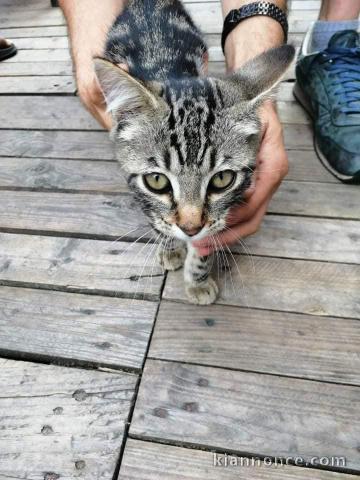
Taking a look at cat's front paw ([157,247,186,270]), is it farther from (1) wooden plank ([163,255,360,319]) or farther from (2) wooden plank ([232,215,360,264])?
(2) wooden plank ([232,215,360,264])

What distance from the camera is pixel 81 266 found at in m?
1.39

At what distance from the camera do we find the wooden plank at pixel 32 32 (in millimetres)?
2676

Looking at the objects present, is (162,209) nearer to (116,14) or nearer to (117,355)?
(117,355)

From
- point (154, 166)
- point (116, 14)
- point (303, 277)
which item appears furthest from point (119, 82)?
point (116, 14)

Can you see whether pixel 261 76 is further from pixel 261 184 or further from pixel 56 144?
pixel 56 144

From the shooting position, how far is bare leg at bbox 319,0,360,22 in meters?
1.92

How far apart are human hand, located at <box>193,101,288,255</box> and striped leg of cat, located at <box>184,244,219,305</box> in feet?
0.26

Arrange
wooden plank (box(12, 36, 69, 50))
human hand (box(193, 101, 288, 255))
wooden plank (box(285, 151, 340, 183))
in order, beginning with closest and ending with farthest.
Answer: human hand (box(193, 101, 288, 255)), wooden plank (box(285, 151, 340, 183)), wooden plank (box(12, 36, 69, 50))

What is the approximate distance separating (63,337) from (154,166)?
0.59 metres

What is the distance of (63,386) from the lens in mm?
1092

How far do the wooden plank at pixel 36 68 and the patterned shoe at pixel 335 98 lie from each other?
1.27 meters

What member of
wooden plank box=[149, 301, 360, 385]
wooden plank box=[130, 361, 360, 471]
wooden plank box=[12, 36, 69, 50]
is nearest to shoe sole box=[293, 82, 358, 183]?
wooden plank box=[149, 301, 360, 385]

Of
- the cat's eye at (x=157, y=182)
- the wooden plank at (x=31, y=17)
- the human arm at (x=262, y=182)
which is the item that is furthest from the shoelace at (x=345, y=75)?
the wooden plank at (x=31, y=17)

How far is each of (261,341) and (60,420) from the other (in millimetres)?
570
